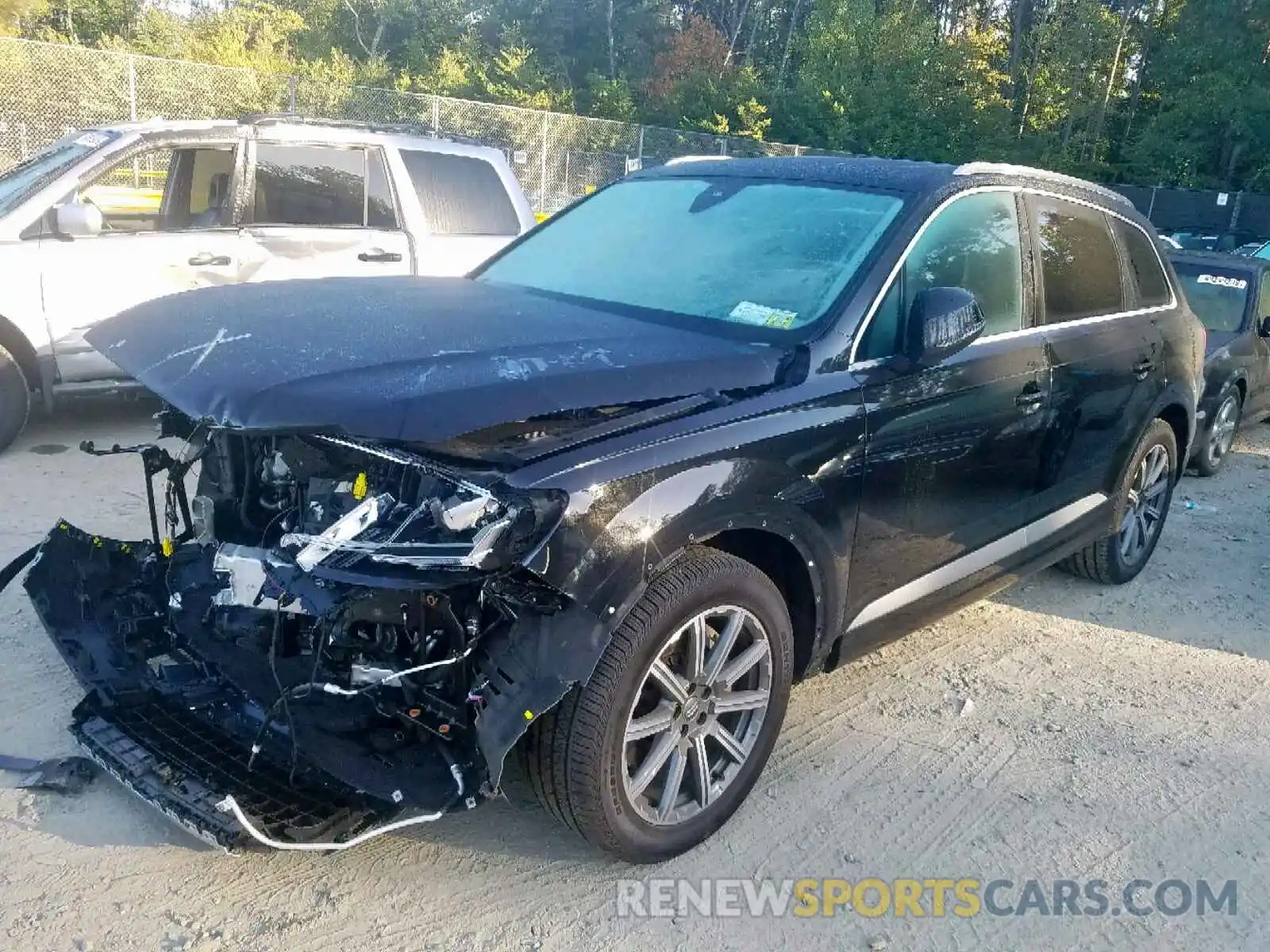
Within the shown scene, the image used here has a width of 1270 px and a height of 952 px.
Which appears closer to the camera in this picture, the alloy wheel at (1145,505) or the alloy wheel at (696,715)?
the alloy wheel at (696,715)

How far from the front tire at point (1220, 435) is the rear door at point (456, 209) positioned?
218 inches

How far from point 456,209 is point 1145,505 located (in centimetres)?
524

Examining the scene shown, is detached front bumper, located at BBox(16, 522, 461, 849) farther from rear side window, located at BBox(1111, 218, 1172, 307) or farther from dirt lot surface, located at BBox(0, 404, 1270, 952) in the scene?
rear side window, located at BBox(1111, 218, 1172, 307)

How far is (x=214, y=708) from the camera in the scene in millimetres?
3053

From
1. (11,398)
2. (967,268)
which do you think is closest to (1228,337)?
(967,268)

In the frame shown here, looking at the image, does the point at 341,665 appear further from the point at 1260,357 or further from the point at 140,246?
the point at 1260,357

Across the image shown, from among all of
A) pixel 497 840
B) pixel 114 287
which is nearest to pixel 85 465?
pixel 114 287

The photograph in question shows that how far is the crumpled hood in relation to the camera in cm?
256

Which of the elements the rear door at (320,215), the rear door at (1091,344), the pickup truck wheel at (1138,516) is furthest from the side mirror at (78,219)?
the pickup truck wheel at (1138,516)

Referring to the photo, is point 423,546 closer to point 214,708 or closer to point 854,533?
point 214,708

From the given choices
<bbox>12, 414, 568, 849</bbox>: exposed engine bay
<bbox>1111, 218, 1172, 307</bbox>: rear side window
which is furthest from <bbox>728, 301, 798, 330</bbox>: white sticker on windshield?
<bbox>1111, 218, 1172, 307</bbox>: rear side window

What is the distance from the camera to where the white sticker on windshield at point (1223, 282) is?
844cm

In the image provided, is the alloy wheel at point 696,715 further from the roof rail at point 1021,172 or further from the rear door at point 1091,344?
the roof rail at point 1021,172

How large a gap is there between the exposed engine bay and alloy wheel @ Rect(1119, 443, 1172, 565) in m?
3.87
